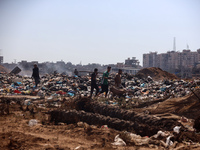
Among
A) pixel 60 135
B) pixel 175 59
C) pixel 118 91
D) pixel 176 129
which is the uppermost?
pixel 175 59

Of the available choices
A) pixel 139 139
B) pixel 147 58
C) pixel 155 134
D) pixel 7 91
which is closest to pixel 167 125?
pixel 155 134

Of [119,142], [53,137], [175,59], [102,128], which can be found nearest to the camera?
[119,142]

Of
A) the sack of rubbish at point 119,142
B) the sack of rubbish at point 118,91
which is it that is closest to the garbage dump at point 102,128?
the sack of rubbish at point 119,142

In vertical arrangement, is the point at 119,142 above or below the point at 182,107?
below

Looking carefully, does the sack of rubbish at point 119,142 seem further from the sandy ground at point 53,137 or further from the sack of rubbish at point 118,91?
the sack of rubbish at point 118,91

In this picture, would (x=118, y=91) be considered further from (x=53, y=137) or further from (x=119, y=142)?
(x=119, y=142)

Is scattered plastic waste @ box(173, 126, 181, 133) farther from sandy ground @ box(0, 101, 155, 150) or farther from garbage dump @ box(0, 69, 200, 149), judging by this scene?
sandy ground @ box(0, 101, 155, 150)

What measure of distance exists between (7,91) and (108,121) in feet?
29.4

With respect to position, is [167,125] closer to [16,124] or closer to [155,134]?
[155,134]

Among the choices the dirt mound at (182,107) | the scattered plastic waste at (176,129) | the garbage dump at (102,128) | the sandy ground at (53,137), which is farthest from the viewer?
the dirt mound at (182,107)

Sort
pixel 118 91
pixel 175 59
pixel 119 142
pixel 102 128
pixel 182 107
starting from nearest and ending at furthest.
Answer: pixel 119 142 < pixel 102 128 < pixel 182 107 < pixel 118 91 < pixel 175 59

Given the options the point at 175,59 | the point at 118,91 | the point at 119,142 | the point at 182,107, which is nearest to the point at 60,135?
the point at 119,142

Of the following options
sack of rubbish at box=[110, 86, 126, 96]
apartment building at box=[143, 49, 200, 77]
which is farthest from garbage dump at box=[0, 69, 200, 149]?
apartment building at box=[143, 49, 200, 77]

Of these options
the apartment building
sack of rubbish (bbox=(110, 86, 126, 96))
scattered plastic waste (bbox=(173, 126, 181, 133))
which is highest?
the apartment building
